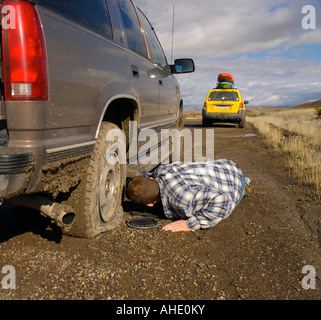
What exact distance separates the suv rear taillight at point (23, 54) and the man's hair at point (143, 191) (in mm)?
1553

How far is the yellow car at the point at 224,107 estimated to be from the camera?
14.6 m

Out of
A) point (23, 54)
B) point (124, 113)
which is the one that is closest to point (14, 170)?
point (23, 54)

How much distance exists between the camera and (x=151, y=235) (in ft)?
9.40

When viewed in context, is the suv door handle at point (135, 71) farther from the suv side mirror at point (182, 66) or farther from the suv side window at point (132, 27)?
the suv side mirror at point (182, 66)

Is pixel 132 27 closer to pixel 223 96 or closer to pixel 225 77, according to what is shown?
pixel 223 96

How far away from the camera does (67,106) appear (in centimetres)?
195

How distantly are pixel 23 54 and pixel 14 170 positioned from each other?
623 millimetres

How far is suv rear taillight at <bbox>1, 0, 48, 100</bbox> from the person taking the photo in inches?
66.8

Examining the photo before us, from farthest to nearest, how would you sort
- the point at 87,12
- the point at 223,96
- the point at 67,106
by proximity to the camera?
the point at 223,96
the point at 87,12
the point at 67,106

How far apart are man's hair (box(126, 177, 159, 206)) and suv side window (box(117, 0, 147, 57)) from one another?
1340 mm

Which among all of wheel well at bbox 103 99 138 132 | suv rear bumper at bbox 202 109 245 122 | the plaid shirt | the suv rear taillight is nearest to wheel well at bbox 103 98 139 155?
wheel well at bbox 103 99 138 132

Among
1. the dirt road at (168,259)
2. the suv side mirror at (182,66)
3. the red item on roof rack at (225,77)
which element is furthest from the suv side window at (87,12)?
the red item on roof rack at (225,77)
